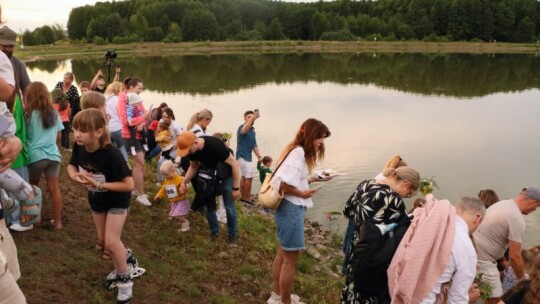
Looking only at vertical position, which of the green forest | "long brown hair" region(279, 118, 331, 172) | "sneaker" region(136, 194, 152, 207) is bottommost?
"sneaker" region(136, 194, 152, 207)

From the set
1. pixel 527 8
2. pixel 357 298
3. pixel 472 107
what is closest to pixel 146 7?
pixel 527 8

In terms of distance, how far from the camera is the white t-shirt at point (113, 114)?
7133mm

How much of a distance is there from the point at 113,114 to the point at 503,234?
19.5 feet

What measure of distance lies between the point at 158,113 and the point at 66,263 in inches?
210

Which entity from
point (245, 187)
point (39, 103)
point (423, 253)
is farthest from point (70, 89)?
point (423, 253)

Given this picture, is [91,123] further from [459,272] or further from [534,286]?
[534,286]

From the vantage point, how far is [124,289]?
14.5ft

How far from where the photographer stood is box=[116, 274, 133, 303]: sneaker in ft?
14.4

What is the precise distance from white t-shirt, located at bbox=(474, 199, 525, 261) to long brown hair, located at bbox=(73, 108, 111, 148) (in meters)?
4.44

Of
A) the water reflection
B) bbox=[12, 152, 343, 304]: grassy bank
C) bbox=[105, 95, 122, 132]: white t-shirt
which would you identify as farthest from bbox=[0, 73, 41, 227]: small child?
the water reflection

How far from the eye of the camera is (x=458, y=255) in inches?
127

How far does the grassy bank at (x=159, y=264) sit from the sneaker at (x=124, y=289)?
0.13 metres

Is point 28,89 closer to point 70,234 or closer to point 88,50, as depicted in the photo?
point 70,234

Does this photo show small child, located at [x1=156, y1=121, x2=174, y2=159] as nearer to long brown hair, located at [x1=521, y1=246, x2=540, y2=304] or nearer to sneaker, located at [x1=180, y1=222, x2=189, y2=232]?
sneaker, located at [x1=180, y1=222, x2=189, y2=232]
